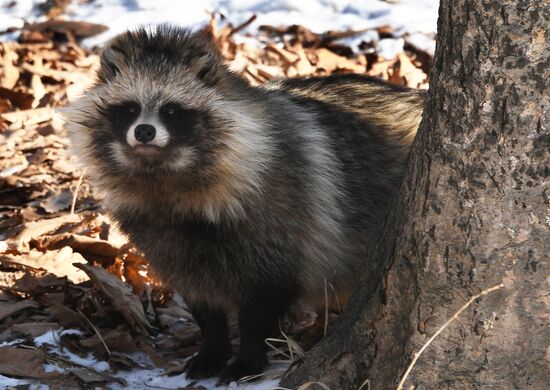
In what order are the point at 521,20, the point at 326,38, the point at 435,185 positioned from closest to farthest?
1. the point at 521,20
2. the point at 435,185
3. the point at 326,38

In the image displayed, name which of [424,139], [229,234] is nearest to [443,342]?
[424,139]

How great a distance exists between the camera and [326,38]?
8453 millimetres

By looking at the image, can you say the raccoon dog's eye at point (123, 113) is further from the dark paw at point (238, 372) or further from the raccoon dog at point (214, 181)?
the dark paw at point (238, 372)

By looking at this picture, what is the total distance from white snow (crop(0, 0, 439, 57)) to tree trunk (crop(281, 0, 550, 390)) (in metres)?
5.58

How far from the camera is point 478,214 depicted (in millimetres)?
2959

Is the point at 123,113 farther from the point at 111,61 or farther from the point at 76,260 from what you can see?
the point at 76,260

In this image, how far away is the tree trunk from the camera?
2.82 metres

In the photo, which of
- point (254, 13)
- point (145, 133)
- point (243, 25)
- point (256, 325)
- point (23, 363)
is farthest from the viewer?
point (254, 13)

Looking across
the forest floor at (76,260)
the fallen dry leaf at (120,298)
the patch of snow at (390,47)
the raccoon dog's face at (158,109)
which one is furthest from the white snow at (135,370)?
the patch of snow at (390,47)

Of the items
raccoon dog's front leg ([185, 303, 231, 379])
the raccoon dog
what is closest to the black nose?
the raccoon dog

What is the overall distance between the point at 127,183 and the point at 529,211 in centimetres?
196

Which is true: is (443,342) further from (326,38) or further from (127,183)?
(326,38)

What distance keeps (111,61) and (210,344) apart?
1444mm

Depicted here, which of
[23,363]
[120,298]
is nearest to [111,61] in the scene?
[120,298]
